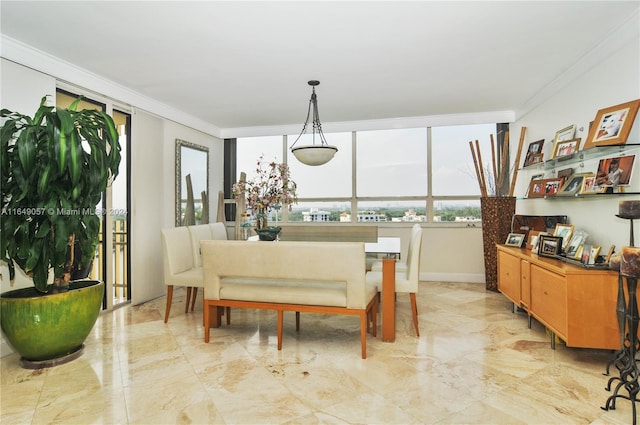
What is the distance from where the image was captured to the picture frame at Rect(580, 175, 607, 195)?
9.10ft

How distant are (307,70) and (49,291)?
9.27 ft

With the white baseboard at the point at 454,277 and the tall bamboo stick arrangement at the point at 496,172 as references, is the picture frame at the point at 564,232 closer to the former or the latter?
the tall bamboo stick arrangement at the point at 496,172

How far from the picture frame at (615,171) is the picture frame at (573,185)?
6.5 inches

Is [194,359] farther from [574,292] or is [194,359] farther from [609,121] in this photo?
[609,121]

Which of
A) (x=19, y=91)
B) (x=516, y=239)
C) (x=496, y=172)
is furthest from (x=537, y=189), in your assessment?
(x=19, y=91)

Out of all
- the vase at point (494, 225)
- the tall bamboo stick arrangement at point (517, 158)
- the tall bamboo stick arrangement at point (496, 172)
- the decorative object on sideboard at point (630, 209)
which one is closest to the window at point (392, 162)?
Answer: the tall bamboo stick arrangement at point (496, 172)

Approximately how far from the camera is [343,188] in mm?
5781

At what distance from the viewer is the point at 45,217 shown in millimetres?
2516

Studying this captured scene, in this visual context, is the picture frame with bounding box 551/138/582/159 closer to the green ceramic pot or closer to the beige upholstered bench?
the beige upholstered bench

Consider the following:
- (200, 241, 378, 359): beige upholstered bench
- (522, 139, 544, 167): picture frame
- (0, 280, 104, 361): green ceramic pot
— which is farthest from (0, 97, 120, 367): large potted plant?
(522, 139, 544, 167): picture frame

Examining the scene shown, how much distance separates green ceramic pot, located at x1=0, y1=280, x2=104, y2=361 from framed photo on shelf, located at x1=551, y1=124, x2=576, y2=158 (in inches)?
172

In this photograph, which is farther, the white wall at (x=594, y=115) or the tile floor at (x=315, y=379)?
the white wall at (x=594, y=115)

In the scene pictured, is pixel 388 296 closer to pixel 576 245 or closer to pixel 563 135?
pixel 576 245

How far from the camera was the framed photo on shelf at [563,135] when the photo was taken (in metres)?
3.36
